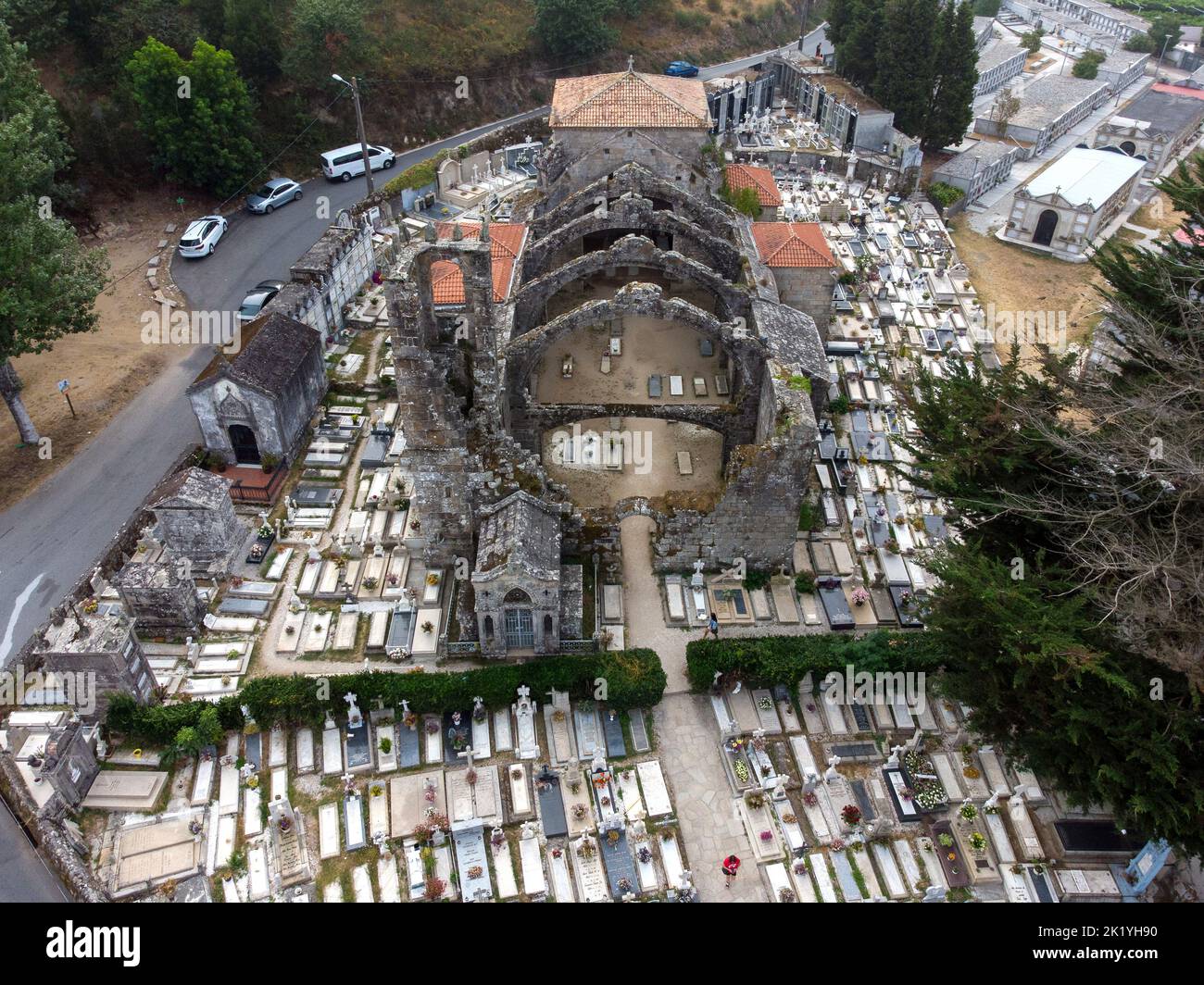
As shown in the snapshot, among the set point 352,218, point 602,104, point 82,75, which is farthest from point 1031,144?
point 82,75

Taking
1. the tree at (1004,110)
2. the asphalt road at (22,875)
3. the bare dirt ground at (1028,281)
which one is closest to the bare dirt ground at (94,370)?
the asphalt road at (22,875)

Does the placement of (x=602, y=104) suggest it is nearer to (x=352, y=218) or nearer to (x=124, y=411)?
(x=352, y=218)

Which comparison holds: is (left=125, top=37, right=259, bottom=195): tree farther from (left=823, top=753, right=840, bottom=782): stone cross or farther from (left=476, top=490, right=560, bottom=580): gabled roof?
(left=823, top=753, right=840, bottom=782): stone cross

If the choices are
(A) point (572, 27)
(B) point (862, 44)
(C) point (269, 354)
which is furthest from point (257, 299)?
(B) point (862, 44)

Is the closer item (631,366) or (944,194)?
(631,366)

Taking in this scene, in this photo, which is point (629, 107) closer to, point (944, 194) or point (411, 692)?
point (944, 194)
